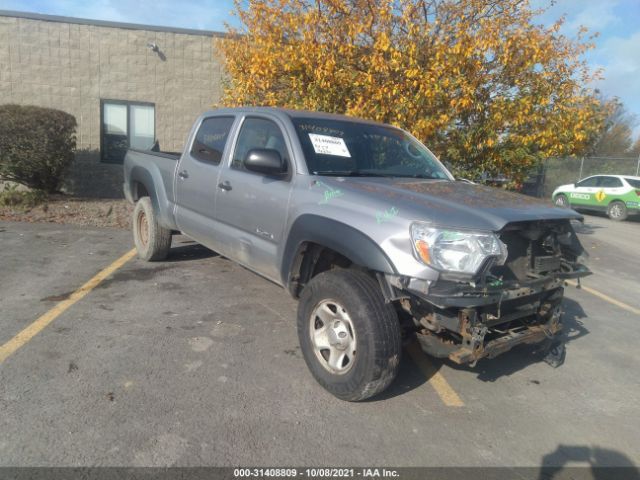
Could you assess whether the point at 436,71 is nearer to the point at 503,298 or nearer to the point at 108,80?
the point at 503,298

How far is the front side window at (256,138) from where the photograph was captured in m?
3.97

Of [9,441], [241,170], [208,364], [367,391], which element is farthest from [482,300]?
[9,441]

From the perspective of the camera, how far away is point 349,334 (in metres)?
3.07

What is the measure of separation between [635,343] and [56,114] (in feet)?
35.2

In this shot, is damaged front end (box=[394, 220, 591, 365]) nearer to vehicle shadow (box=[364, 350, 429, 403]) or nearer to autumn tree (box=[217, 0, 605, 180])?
vehicle shadow (box=[364, 350, 429, 403])

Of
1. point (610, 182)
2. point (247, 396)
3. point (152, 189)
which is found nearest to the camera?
point (247, 396)

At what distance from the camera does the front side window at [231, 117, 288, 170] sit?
156 inches

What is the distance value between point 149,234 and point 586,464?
499cm

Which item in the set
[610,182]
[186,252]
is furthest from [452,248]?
[610,182]

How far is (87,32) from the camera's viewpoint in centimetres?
1143

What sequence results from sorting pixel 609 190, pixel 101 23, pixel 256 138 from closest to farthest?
pixel 256 138, pixel 101 23, pixel 609 190

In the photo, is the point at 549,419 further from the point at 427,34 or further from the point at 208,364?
the point at 427,34

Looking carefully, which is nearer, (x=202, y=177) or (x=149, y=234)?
(x=202, y=177)

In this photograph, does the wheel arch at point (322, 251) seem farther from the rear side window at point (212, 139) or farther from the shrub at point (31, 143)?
the shrub at point (31, 143)
